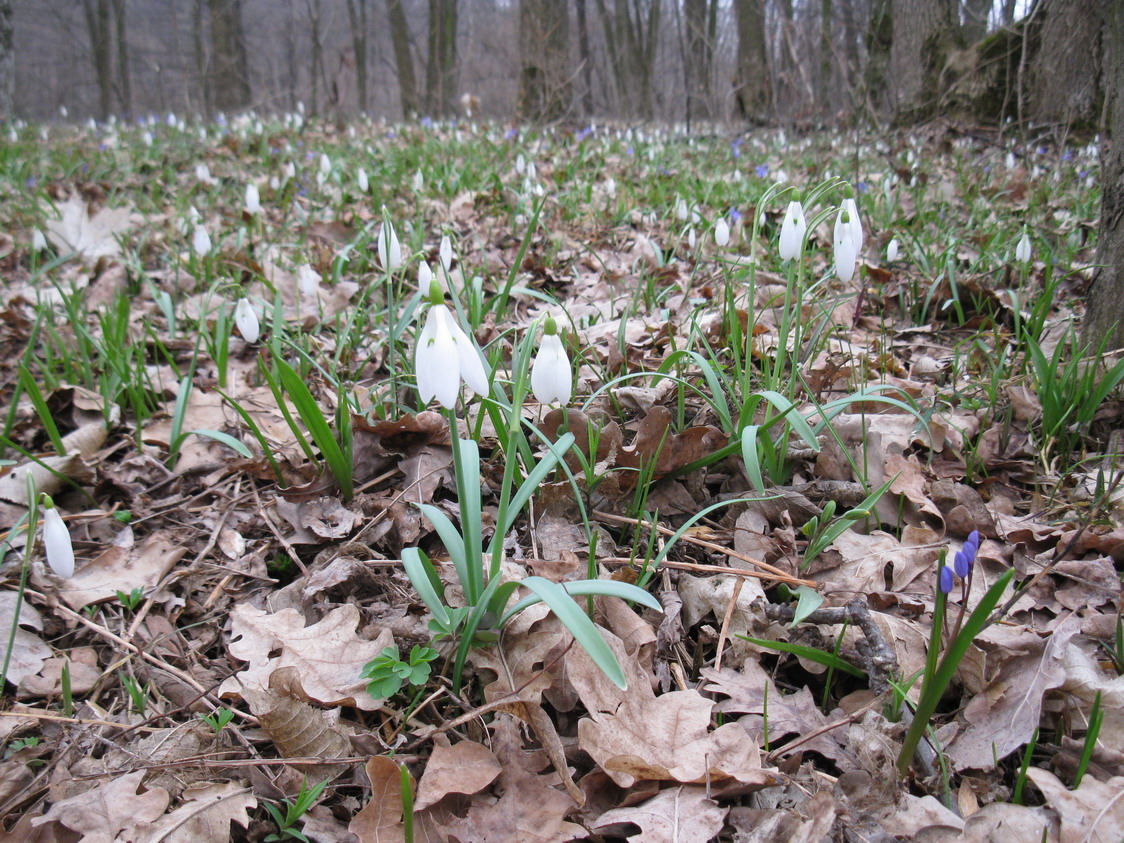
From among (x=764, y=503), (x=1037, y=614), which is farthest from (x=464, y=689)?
(x=1037, y=614)

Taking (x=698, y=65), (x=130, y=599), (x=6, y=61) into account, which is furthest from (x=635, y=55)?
(x=130, y=599)

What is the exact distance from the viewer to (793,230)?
5.90ft

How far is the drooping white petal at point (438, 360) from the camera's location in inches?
42.6

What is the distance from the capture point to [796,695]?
136 cm

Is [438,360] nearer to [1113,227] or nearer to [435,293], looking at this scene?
[435,293]

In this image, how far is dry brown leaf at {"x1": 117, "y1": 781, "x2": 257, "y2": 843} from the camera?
3.83 feet

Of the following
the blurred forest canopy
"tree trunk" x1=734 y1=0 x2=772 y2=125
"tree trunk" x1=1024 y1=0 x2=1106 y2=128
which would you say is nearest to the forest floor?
the blurred forest canopy

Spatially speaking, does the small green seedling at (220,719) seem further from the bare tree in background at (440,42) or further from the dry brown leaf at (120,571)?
the bare tree in background at (440,42)

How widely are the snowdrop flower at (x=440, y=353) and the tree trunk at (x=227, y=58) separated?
15172mm

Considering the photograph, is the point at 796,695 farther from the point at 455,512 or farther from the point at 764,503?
the point at 455,512

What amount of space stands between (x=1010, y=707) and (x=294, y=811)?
4.20 ft

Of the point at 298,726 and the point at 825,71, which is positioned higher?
the point at 825,71

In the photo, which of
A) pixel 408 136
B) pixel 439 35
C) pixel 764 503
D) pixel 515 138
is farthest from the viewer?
pixel 439 35

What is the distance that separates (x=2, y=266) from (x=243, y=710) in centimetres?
382
